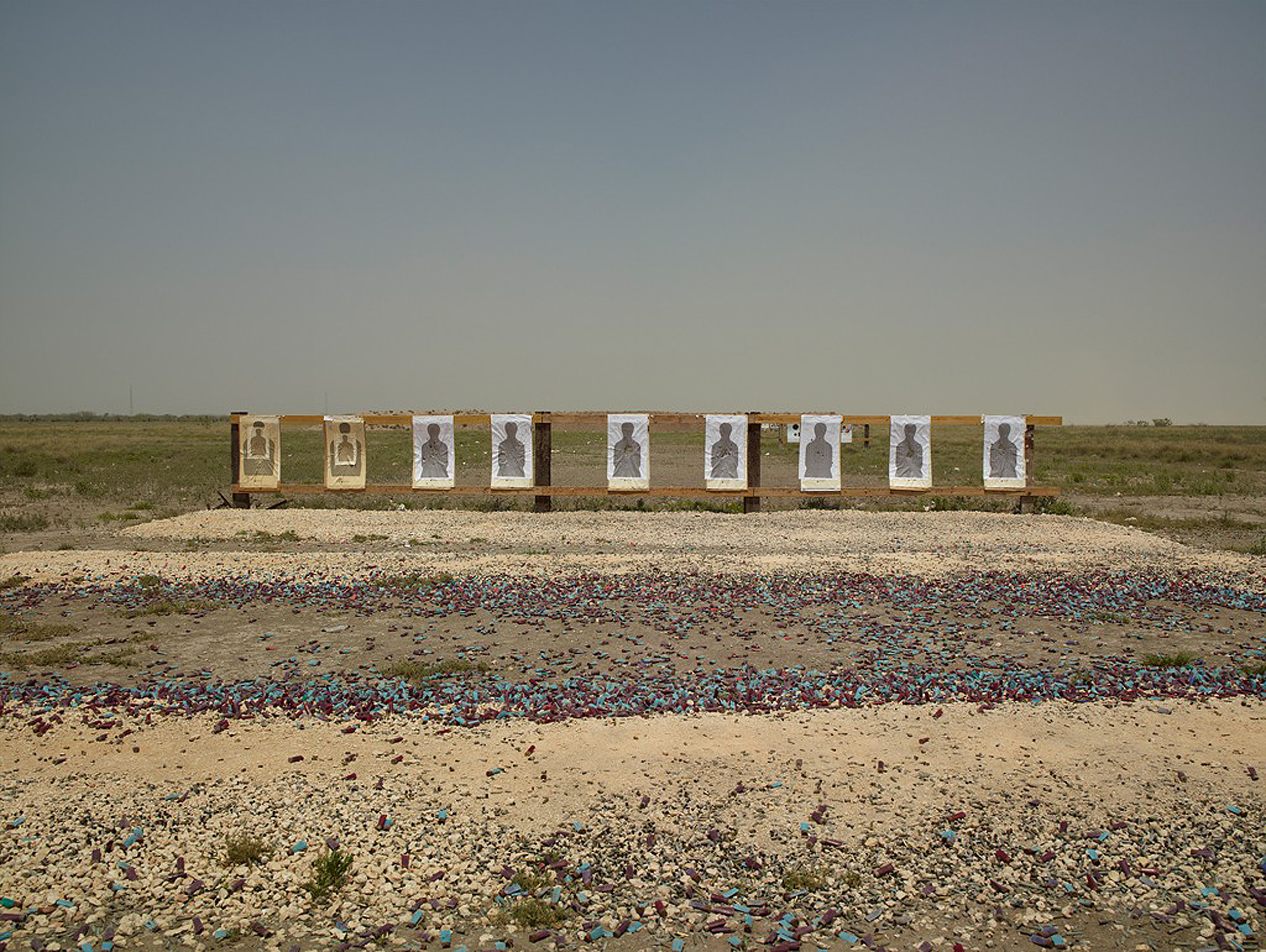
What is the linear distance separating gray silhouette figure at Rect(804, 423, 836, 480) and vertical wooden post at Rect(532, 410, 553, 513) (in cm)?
575

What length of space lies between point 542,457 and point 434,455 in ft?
8.53

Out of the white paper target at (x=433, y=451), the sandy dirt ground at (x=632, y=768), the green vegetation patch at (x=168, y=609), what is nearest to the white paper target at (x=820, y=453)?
the white paper target at (x=433, y=451)

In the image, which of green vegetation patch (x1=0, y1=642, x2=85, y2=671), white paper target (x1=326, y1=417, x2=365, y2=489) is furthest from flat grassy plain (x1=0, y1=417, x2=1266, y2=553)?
green vegetation patch (x1=0, y1=642, x2=85, y2=671)

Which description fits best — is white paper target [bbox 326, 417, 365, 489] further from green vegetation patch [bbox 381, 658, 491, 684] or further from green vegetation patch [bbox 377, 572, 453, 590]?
green vegetation patch [bbox 381, 658, 491, 684]

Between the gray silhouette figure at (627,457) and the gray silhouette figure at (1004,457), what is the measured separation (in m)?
7.92

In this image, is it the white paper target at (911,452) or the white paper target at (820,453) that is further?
the white paper target at (911,452)

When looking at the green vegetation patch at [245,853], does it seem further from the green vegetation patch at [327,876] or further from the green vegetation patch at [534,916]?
the green vegetation patch at [534,916]

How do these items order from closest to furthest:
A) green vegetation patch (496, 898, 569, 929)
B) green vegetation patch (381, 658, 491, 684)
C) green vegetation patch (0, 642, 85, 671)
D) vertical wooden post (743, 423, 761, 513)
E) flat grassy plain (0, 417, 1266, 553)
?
green vegetation patch (496, 898, 569, 929) → green vegetation patch (381, 658, 491, 684) → green vegetation patch (0, 642, 85, 671) → flat grassy plain (0, 417, 1266, 553) → vertical wooden post (743, 423, 761, 513)

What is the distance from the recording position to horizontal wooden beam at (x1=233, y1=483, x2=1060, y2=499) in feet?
63.0

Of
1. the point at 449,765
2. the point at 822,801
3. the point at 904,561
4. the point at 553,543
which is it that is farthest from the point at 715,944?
the point at 553,543

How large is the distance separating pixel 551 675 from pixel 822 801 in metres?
3.06

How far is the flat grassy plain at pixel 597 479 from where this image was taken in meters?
18.4

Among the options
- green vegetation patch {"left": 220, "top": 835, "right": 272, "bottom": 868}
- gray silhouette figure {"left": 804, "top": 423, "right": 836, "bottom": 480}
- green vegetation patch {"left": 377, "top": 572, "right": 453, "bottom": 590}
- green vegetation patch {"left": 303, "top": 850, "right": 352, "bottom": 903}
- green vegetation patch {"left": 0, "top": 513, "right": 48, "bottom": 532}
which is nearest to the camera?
green vegetation patch {"left": 303, "top": 850, "right": 352, "bottom": 903}

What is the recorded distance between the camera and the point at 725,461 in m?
19.6
